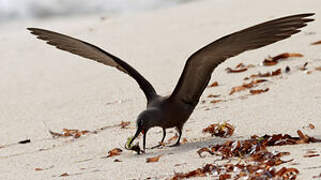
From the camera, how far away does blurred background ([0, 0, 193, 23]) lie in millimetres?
12486

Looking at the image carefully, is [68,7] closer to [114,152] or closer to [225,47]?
[114,152]

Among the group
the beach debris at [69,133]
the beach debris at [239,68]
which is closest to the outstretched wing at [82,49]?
the beach debris at [69,133]

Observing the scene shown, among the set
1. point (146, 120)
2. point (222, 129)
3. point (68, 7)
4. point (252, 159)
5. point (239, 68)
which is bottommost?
point (252, 159)

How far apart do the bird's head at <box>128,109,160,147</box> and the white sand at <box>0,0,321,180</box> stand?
0.19 metres

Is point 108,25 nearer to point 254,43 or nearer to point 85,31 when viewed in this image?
point 85,31

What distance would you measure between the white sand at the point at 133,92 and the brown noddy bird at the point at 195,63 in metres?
0.23

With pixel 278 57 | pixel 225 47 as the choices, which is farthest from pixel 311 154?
pixel 278 57

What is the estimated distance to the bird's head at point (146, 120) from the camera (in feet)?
16.1

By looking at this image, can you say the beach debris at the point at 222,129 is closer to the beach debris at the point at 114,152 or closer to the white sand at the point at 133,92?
the white sand at the point at 133,92

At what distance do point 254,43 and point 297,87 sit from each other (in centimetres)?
132

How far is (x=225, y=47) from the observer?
187 inches

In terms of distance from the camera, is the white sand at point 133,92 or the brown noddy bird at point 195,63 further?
the white sand at point 133,92

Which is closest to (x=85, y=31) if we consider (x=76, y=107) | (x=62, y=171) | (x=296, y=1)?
(x=296, y=1)

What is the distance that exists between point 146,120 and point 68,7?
8.71 metres
